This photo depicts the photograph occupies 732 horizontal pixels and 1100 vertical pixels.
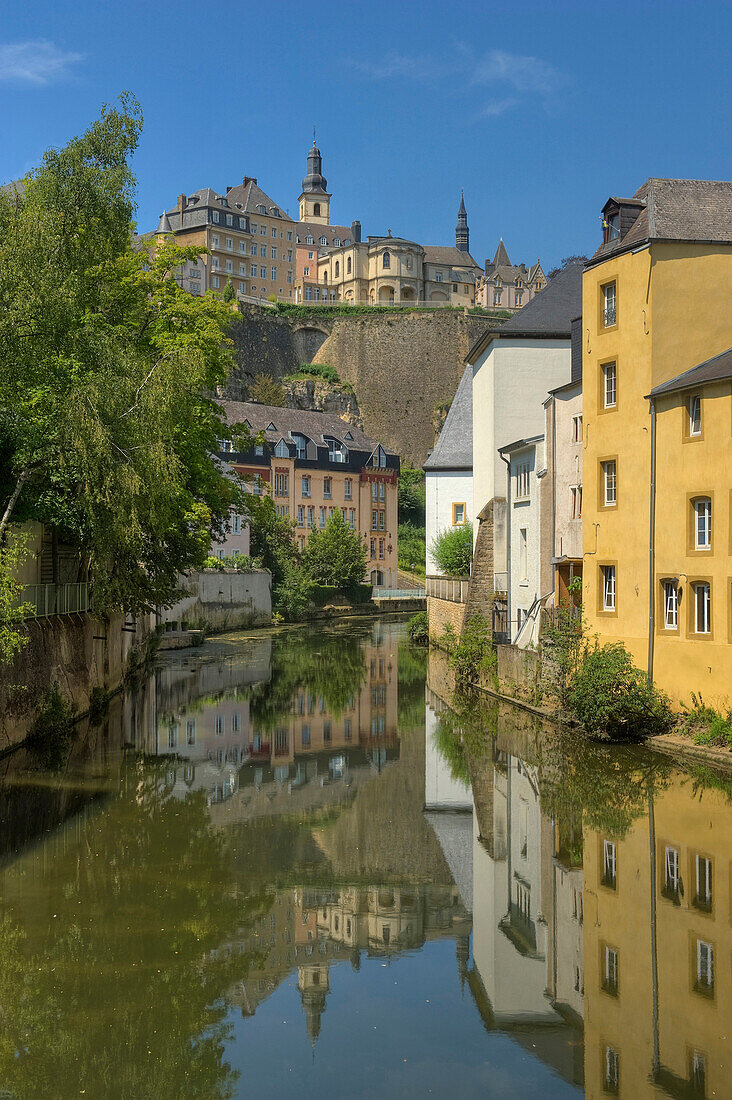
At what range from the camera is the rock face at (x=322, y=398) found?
285ft

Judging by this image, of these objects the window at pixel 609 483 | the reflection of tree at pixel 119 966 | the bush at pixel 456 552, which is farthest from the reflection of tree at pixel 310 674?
the reflection of tree at pixel 119 966

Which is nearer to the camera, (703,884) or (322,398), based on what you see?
(703,884)

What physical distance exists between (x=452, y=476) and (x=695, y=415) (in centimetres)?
2567

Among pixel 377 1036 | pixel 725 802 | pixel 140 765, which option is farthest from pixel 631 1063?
pixel 140 765

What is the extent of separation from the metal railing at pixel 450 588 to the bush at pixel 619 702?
14.0 meters

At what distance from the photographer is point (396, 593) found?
233 feet

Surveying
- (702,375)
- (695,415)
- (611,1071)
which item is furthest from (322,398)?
(611,1071)

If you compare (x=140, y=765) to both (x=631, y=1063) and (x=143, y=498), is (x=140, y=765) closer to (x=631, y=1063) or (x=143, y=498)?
(x=143, y=498)

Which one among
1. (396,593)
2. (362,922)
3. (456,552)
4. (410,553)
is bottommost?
(362,922)

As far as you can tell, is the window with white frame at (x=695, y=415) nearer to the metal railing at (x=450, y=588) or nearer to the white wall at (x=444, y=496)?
the metal railing at (x=450, y=588)

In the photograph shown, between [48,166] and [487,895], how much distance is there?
1713 centimetres

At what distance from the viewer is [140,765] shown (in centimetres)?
1953

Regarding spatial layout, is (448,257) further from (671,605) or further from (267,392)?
(671,605)

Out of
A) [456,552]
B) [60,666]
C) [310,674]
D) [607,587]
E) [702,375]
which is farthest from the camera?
[456,552]
